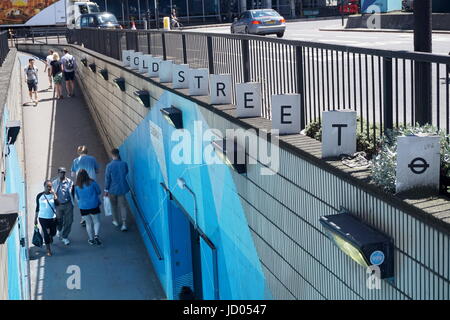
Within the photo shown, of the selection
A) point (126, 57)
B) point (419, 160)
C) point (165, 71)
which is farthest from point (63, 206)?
point (419, 160)

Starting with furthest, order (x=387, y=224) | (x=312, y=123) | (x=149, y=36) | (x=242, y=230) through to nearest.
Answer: (x=149, y=36) < (x=242, y=230) < (x=312, y=123) < (x=387, y=224)

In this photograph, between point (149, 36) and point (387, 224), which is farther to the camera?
point (149, 36)

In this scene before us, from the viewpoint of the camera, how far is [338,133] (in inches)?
221

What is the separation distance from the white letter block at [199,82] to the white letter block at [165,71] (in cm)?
199

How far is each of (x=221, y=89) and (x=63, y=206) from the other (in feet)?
22.7

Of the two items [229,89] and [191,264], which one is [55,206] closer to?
[191,264]

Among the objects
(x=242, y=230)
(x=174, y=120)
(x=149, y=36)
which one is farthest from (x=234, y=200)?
(x=149, y=36)

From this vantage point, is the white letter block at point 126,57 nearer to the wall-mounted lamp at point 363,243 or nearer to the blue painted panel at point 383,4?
the wall-mounted lamp at point 363,243

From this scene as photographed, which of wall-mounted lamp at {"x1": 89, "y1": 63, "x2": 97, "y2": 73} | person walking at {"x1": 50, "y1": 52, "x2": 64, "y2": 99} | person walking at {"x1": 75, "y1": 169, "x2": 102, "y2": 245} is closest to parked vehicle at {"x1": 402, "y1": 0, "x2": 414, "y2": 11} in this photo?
wall-mounted lamp at {"x1": 89, "y1": 63, "x2": 97, "y2": 73}

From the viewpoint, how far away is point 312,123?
676cm

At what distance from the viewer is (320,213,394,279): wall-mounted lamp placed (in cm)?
450

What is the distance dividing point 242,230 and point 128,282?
6136mm

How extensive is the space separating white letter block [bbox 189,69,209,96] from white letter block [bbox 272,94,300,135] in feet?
10.2

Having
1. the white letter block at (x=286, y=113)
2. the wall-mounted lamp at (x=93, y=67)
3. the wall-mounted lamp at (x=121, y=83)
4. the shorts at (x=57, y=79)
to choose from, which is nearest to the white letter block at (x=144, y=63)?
the wall-mounted lamp at (x=121, y=83)
